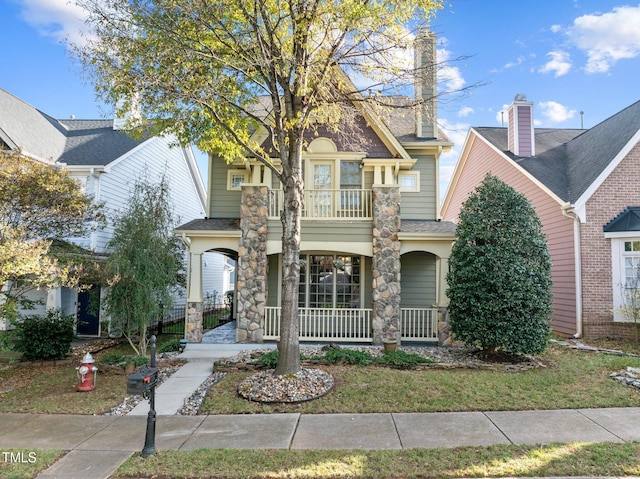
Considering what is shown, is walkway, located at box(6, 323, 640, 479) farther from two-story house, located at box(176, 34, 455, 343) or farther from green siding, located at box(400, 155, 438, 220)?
green siding, located at box(400, 155, 438, 220)

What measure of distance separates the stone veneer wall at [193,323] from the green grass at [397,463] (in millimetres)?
5905

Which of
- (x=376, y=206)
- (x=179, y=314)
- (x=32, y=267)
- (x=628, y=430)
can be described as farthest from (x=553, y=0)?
(x=179, y=314)

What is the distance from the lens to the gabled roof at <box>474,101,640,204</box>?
11328mm

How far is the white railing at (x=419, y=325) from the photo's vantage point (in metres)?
10.3

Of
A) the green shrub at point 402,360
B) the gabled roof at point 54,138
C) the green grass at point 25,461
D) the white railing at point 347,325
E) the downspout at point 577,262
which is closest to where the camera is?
the green grass at point 25,461

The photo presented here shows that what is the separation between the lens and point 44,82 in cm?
1196

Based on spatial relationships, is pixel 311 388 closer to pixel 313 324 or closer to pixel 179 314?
pixel 313 324

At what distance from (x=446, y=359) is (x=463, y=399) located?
227cm

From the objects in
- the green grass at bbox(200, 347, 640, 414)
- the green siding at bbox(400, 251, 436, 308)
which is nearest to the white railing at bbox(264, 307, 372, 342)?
the green siding at bbox(400, 251, 436, 308)

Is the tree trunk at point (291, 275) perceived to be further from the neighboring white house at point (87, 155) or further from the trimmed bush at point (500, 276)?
the neighboring white house at point (87, 155)

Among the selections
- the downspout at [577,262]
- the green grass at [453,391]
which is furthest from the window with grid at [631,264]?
the green grass at [453,391]

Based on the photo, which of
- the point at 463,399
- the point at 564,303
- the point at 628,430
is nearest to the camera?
the point at 628,430

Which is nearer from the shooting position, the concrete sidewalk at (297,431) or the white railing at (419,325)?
the concrete sidewalk at (297,431)

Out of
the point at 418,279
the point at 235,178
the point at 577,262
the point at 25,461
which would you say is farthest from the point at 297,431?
the point at 577,262
